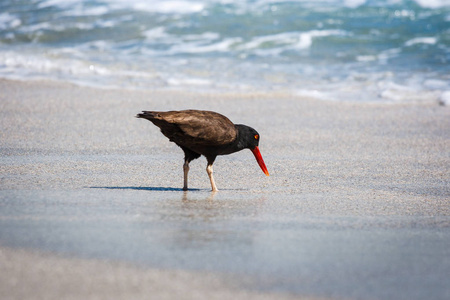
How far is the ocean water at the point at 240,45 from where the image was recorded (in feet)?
37.3

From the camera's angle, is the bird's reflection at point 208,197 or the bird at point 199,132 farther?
the bird at point 199,132

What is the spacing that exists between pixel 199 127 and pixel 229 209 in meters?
0.95

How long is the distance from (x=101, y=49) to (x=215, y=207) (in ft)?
39.8

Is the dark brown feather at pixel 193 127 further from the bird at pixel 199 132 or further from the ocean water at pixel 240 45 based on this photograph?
the ocean water at pixel 240 45

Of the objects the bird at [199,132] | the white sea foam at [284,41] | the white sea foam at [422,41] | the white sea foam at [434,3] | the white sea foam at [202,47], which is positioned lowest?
the white sea foam at [422,41]

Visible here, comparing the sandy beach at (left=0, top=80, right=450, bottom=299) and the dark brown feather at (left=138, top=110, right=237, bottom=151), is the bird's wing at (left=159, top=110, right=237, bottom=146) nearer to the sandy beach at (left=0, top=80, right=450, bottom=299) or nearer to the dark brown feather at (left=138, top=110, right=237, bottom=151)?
the dark brown feather at (left=138, top=110, right=237, bottom=151)

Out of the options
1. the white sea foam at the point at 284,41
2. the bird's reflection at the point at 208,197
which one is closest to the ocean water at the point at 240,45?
the white sea foam at the point at 284,41

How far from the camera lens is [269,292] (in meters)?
2.79

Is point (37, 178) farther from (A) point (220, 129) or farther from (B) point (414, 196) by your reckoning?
(B) point (414, 196)

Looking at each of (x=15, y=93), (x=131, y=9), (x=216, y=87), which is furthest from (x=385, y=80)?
(x=131, y=9)

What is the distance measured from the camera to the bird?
16.4ft

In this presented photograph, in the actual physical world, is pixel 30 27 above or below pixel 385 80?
above

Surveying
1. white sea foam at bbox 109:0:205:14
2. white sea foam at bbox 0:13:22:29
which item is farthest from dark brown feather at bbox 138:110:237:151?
white sea foam at bbox 0:13:22:29

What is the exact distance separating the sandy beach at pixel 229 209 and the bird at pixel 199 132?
35 centimetres
